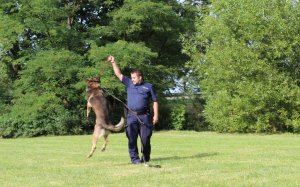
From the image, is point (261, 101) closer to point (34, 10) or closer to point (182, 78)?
point (182, 78)

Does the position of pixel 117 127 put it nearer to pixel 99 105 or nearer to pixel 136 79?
pixel 99 105

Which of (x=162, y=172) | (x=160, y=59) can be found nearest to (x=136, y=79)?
(x=162, y=172)

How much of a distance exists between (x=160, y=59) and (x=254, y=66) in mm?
11065

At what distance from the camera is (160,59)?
3838 cm

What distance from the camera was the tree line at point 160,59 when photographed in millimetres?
28844

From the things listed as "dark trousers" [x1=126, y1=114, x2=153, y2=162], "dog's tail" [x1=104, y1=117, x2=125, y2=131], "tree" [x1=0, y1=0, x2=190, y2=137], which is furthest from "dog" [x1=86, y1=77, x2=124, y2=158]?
"tree" [x1=0, y1=0, x2=190, y2=137]

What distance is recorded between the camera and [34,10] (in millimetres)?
32906

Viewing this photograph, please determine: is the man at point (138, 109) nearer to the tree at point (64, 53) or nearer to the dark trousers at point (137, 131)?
the dark trousers at point (137, 131)

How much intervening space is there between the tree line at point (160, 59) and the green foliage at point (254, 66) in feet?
0.19

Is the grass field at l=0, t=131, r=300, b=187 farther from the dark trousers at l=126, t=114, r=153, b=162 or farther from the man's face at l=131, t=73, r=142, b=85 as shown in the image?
the man's face at l=131, t=73, r=142, b=85

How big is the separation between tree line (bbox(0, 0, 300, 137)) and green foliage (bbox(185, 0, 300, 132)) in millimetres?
58

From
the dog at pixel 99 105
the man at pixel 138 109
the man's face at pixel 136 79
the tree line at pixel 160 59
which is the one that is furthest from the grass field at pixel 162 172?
the tree line at pixel 160 59

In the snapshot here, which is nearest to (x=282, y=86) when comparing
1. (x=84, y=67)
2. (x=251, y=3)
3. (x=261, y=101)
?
(x=261, y=101)

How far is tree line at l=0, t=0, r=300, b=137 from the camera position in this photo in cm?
2884
